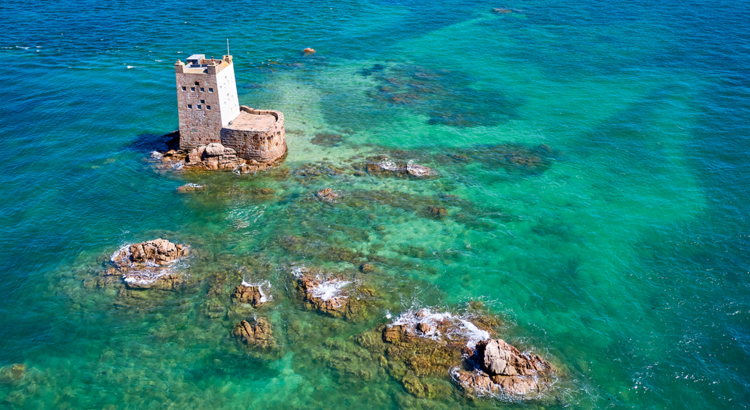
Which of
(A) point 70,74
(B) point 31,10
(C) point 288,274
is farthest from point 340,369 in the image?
(B) point 31,10

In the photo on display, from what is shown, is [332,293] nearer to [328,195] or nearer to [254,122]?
[328,195]

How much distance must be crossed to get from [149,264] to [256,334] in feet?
43.5

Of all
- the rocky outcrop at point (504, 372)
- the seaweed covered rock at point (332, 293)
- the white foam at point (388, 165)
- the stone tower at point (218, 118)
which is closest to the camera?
the rocky outcrop at point (504, 372)

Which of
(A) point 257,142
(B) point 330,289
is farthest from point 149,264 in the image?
(A) point 257,142

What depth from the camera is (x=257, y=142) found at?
188 feet

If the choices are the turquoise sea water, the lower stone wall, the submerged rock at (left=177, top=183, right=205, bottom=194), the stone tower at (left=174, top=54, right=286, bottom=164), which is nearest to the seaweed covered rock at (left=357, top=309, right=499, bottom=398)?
the turquoise sea water

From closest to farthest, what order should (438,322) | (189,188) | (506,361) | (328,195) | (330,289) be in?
(506,361) < (438,322) < (330,289) < (328,195) < (189,188)

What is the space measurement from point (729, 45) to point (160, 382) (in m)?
112

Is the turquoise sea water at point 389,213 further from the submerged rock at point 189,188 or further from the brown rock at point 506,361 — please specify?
the brown rock at point 506,361

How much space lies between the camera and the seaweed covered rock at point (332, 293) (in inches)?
1564

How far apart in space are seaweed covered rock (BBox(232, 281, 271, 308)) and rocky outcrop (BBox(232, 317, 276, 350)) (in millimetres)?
2218

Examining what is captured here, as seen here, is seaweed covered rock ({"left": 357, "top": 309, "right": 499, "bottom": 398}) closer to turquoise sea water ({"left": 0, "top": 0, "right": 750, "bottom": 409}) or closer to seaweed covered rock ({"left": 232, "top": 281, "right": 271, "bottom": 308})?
turquoise sea water ({"left": 0, "top": 0, "right": 750, "bottom": 409})

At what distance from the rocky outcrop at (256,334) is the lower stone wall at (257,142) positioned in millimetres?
25115

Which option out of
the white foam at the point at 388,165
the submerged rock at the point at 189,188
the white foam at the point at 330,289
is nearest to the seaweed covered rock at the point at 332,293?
the white foam at the point at 330,289
